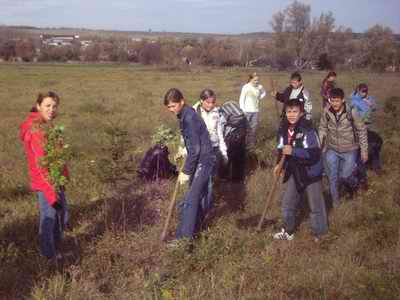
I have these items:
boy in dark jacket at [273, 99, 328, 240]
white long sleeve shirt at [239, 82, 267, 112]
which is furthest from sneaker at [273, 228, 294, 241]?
white long sleeve shirt at [239, 82, 267, 112]

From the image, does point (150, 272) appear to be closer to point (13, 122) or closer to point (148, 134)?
point (148, 134)

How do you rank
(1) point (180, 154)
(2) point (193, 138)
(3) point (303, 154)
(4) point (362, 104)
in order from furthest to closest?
(4) point (362, 104) → (1) point (180, 154) → (3) point (303, 154) → (2) point (193, 138)

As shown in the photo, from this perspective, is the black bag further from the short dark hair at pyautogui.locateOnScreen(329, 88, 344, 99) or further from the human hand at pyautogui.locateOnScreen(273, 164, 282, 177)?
the short dark hair at pyautogui.locateOnScreen(329, 88, 344, 99)

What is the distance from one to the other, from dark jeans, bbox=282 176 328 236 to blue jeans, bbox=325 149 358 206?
3.59ft

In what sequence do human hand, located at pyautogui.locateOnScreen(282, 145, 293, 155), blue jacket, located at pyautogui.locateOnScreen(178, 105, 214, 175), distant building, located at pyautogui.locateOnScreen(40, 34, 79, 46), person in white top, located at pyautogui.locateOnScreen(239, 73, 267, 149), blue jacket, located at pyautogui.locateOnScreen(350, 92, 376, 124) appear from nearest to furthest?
blue jacket, located at pyautogui.locateOnScreen(178, 105, 214, 175) → human hand, located at pyautogui.locateOnScreen(282, 145, 293, 155) → blue jacket, located at pyautogui.locateOnScreen(350, 92, 376, 124) → person in white top, located at pyautogui.locateOnScreen(239, 73, 267, 149) → distant building, located at pyautogui.locateOnScreen(40, 34, 79, 46)

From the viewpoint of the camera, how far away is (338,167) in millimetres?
6270

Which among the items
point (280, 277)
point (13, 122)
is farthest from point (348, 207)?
point (13, 122)

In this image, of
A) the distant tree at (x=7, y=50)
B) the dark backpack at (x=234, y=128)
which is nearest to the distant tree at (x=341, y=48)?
the distant tree at (x=7, y=50)

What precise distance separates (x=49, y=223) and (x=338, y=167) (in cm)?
384

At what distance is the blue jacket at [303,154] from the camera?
4.96m

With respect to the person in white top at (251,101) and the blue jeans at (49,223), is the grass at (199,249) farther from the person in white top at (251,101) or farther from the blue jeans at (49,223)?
the person in white top at (251,101)

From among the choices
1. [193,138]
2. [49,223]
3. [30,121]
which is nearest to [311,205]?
[193,138]

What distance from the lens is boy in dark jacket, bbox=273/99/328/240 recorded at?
16.3ft

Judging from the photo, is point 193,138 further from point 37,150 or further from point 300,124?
point 37,150
